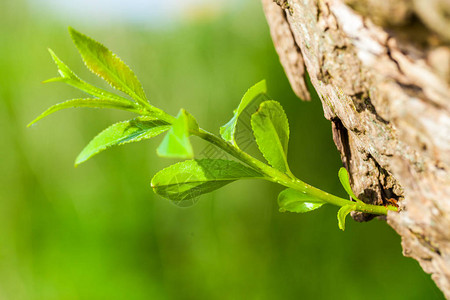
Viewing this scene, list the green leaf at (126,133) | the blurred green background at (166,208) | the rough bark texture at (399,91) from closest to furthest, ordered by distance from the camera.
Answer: the rough bark texture at (399,91) < the green leaf at (126,133) < the blurred green background at (166,208)

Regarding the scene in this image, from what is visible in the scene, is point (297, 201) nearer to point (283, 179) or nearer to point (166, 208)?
point (283, 179)

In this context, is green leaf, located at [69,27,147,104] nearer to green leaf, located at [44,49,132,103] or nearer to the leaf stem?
green leaf, located at [44,49,132,103]

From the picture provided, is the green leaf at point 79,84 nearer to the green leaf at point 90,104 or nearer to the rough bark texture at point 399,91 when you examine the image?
the green leaf at point 90,104

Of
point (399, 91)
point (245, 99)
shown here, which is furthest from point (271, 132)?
point (399, 91)

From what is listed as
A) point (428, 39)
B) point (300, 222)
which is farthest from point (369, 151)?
point (300, 222)

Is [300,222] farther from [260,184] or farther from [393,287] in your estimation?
[393,287]

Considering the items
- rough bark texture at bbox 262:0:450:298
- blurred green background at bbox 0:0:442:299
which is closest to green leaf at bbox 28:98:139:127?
rough bark texture at bbox 262:0:450:298

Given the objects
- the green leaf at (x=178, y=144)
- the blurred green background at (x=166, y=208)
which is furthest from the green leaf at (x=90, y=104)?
the blurred green background at (x=166, y=208)
